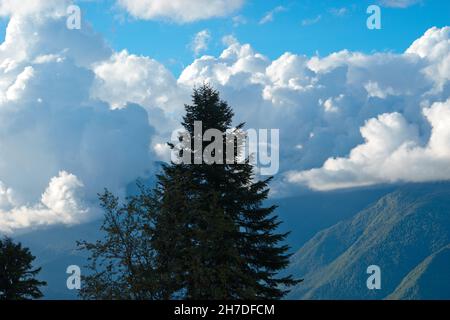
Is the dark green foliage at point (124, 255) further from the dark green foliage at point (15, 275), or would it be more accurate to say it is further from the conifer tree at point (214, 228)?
the dark green foliage at point (15, 275)

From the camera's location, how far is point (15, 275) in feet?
186

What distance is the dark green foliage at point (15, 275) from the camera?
55.6m

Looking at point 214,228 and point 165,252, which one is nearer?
point 165,252

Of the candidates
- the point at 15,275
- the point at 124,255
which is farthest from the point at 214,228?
the point at 15,275

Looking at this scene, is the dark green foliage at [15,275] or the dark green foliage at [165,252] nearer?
the dark green foliage at [165,252]

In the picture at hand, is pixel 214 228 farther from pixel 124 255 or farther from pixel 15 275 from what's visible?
pixel 15 275

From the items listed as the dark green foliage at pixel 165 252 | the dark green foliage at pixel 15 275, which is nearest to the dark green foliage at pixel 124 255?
the dark green foliage at pixel 165 252

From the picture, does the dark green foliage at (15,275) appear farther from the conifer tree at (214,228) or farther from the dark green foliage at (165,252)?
the dark green foliage at (165,252)

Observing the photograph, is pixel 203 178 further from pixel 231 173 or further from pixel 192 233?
pixel 192 233

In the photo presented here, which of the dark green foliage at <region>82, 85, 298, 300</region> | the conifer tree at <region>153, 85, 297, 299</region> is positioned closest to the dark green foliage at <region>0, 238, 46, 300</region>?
the conifer tree at <region>153, 85, 297, 299</region>

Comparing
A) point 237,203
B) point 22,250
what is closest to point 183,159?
point 237,203
